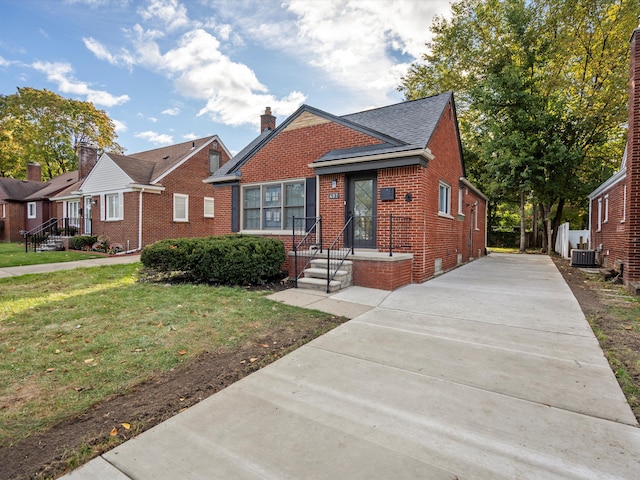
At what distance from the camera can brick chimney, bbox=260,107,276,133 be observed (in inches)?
561

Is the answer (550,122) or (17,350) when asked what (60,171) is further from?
(550,122)

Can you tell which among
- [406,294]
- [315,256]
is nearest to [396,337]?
[406,294]

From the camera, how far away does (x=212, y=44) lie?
1046cm

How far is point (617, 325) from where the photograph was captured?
464 centimetres

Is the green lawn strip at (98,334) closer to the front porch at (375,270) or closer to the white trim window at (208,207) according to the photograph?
the front porch at (375,270)

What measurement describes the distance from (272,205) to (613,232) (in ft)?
36.9

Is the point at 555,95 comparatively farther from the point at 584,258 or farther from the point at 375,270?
the point at 375,270

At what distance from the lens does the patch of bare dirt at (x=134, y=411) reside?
1.94 metres

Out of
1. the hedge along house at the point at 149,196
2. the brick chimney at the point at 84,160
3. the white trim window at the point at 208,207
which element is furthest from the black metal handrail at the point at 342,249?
the brick chimney at the point at 84,160

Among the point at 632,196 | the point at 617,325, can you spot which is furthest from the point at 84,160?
the point at 632,196

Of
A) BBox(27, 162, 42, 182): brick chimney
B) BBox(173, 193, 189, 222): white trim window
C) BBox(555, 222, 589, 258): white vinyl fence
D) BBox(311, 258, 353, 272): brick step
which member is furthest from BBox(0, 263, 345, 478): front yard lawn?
BBox(27, 162, 42, 182): brick chimney

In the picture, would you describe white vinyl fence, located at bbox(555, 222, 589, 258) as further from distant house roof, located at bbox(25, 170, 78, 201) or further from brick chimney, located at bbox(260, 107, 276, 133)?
distant house roof, located at bbox(25, 170, 78, 201)

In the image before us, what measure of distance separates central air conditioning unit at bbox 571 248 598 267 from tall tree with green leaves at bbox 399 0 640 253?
630 cm

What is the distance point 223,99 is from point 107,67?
6.68 meters
